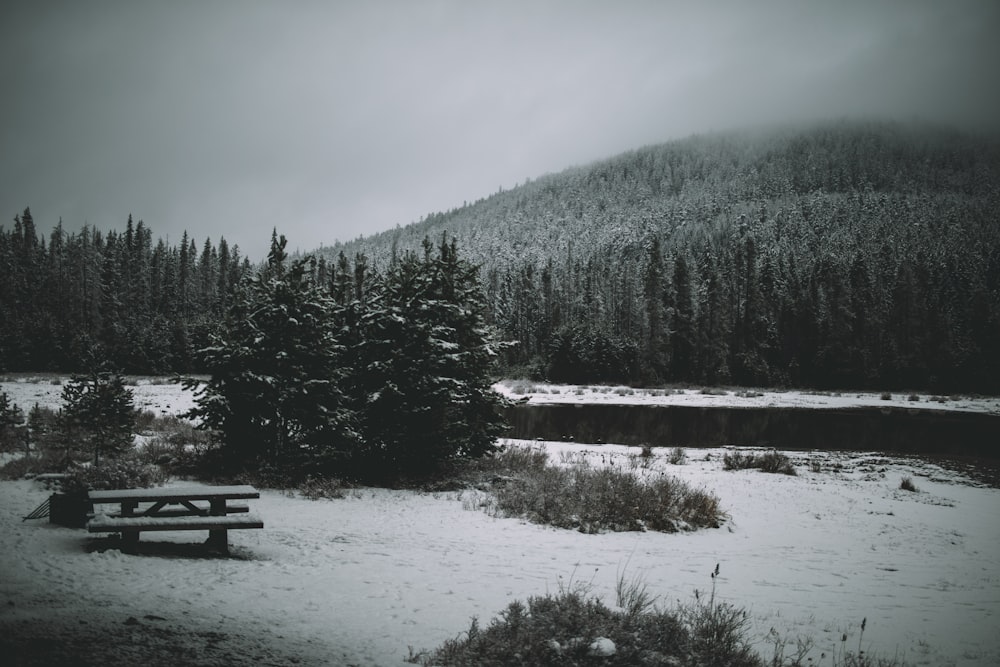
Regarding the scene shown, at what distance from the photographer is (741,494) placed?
51.0 ft

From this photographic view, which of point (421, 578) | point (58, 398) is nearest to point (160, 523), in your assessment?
point (421, 578)

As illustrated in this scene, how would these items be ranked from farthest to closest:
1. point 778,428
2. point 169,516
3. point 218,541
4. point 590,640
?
point 778,428
point 169,516
point 218,541
point 590,640

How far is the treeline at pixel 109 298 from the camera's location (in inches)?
2557

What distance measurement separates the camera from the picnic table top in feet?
25.6

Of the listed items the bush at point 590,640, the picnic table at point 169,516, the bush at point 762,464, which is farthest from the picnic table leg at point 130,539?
the bush at point 762,464

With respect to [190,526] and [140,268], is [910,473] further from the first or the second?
[140,268]

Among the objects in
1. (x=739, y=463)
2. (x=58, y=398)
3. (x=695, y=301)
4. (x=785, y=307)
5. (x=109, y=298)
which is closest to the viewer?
(x=739, y=463)

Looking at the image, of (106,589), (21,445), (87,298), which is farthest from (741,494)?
(87,298)

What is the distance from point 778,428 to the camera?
3359 centimetres

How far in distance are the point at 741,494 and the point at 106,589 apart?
49.1ft

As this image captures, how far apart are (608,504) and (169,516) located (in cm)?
839

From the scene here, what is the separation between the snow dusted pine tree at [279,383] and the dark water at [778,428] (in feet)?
55.9

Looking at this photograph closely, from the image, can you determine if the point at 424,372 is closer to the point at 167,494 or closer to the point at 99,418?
the point at 167,494

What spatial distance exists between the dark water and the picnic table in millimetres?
22451
